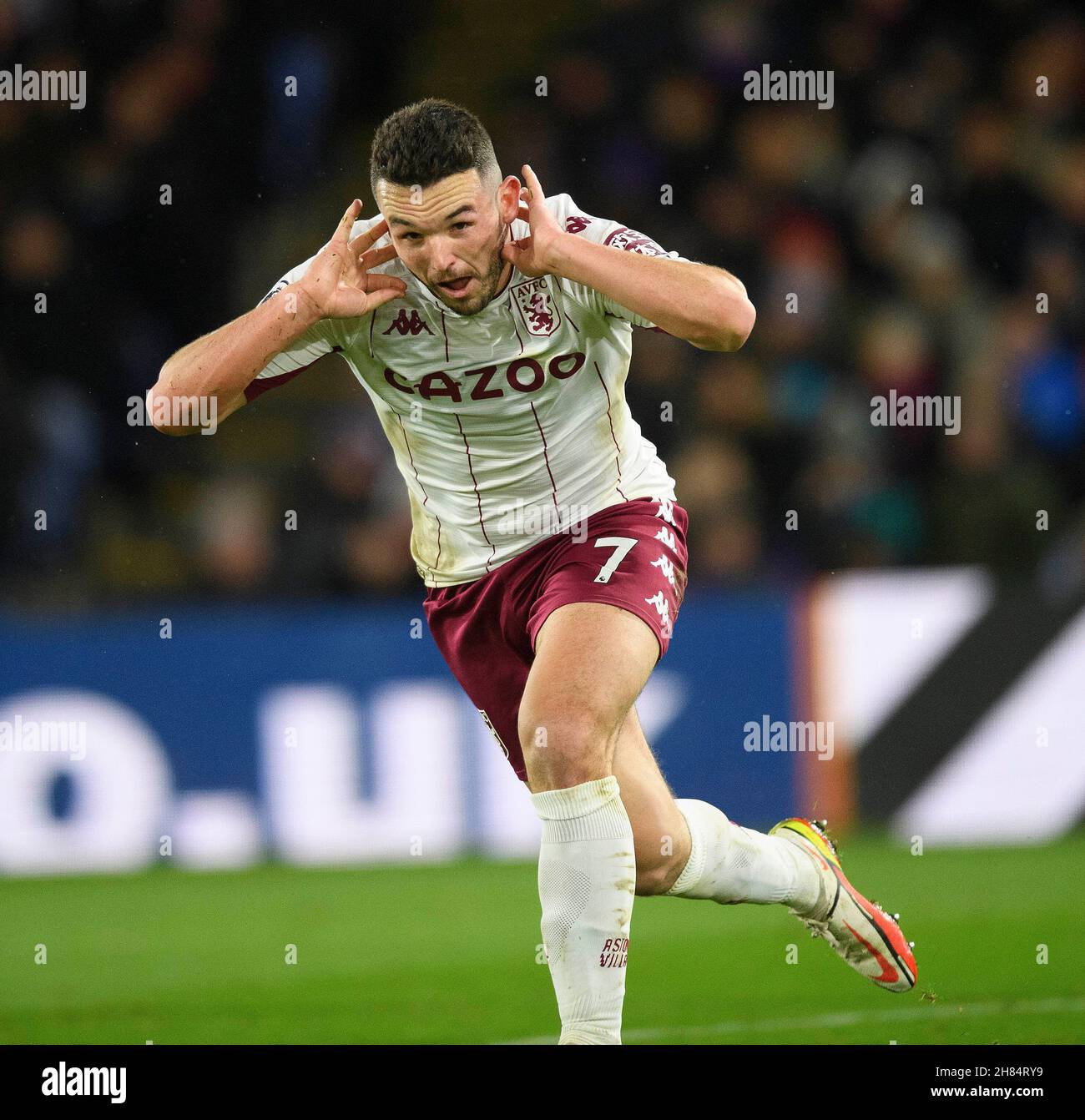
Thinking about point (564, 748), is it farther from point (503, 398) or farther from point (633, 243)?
point (633, 243)

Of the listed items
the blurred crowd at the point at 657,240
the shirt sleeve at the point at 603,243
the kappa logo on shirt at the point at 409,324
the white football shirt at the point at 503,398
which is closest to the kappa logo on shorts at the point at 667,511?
the white football shirt at the point at 503,398

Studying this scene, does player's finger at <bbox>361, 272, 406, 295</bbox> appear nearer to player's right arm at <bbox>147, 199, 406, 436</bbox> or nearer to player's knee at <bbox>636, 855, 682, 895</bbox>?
player's right arm at <bbox>147, 199, 406, 436</bbox>

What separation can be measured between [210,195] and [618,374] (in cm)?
557

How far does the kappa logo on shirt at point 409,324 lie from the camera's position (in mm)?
4258

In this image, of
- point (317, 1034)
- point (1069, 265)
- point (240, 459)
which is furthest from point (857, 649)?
point (317, 1034)

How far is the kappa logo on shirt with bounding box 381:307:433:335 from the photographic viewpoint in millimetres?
4258

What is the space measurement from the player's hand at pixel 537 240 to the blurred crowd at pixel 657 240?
186 inches

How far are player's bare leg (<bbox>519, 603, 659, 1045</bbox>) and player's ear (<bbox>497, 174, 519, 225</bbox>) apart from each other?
3.48ft

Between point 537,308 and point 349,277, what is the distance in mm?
469

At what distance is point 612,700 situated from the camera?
3863 mm

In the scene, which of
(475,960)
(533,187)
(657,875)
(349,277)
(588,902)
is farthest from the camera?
(475,960)

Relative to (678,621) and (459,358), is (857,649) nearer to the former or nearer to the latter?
(678,621)

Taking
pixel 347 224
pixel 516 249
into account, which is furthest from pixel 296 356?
pixel 516 249

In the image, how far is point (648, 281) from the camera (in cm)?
390
